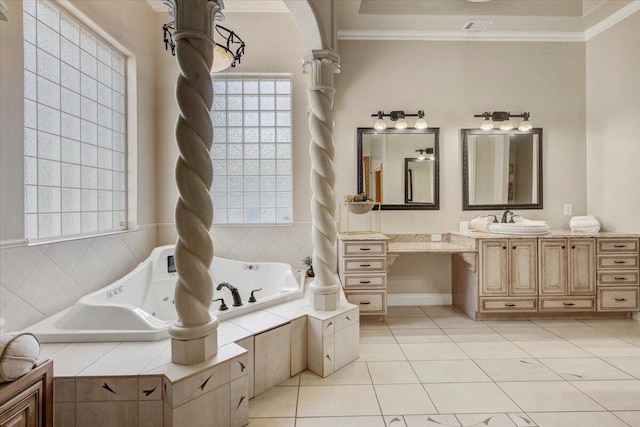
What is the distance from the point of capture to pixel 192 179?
5.03 feet

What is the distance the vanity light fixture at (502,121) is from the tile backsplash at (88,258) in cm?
244

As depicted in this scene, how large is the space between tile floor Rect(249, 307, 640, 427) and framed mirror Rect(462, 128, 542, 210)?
1447mm

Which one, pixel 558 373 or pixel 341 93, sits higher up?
pixel 341 93

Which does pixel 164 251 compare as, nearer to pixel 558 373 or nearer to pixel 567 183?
pixel 558 373

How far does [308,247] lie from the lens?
3725 mm

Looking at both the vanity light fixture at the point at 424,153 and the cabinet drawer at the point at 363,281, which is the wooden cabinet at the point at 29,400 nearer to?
the cabinet drawer at the point at 363,281

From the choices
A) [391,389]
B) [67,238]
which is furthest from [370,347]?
[67,238]

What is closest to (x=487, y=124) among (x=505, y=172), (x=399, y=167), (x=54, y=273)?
(x=505, y=172)

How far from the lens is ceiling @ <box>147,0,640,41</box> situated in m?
3.31

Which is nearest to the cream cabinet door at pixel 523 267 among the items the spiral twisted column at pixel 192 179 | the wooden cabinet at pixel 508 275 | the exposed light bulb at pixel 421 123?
the wooden cabinet at pixel 508 275

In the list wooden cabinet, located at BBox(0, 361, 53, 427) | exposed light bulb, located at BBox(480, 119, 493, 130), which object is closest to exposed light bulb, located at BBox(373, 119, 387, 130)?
exposed light bulb, located at BBox(480, 119, 493, 130)

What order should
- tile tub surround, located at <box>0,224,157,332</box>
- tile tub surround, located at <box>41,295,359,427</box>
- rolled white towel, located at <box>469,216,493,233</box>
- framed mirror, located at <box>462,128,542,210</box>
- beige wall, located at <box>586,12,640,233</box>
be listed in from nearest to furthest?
tile tub surround, located at <box>41,295,359,427</box> < tile tub surround, located at <box>0,224,157,332</box> < beige wall, located at <box>586,12,640,233</box> < rolled white towel, located at <box>469,216,493,233</box> < framed mirror, located at <box>462,128,542,210</box>

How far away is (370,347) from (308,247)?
142 centimetres

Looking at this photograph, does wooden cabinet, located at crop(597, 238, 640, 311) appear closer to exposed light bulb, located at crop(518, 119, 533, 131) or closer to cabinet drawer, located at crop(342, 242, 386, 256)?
exposed light bulb, located at crop(518, 119, 533, 131)
